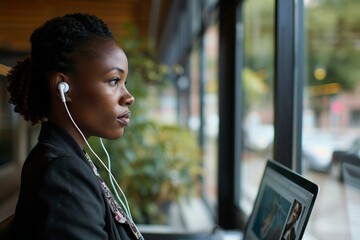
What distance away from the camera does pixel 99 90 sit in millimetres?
806

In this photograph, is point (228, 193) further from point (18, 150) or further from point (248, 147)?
point (18, 150)

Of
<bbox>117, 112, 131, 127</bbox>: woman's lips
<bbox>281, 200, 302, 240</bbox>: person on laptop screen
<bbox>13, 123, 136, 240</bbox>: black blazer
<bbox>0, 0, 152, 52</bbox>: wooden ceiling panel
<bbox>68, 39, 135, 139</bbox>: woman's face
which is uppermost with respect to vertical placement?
<bbox>0, 0, 152, 52</bbox>: wooden ceiling panel

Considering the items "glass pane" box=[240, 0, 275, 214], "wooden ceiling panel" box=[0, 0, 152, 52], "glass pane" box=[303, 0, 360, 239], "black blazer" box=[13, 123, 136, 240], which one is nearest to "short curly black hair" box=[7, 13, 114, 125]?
"black blazer" box=[13, 123, 136, 240]

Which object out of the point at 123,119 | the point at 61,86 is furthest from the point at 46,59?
the point at 123,119

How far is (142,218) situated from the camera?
9.30ft

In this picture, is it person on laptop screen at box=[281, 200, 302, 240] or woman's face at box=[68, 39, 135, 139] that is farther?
person on laptop screen at box=[281, 200, 302, 240]

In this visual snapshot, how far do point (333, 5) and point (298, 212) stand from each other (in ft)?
5.20

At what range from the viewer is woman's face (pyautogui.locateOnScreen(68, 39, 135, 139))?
794 mm

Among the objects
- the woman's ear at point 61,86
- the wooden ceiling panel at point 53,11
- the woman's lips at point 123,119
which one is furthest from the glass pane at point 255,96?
the wooden ceiling panel at point 53,11

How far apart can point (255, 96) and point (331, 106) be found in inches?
18.9

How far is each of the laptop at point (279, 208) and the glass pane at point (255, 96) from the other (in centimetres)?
90

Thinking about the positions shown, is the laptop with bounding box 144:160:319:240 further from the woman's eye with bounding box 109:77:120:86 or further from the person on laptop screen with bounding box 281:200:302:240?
the woman's eye with bounding box 109:77:120:86

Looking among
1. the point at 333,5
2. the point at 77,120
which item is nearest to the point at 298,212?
the point at 77,120

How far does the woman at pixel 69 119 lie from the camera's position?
26.7 inches
